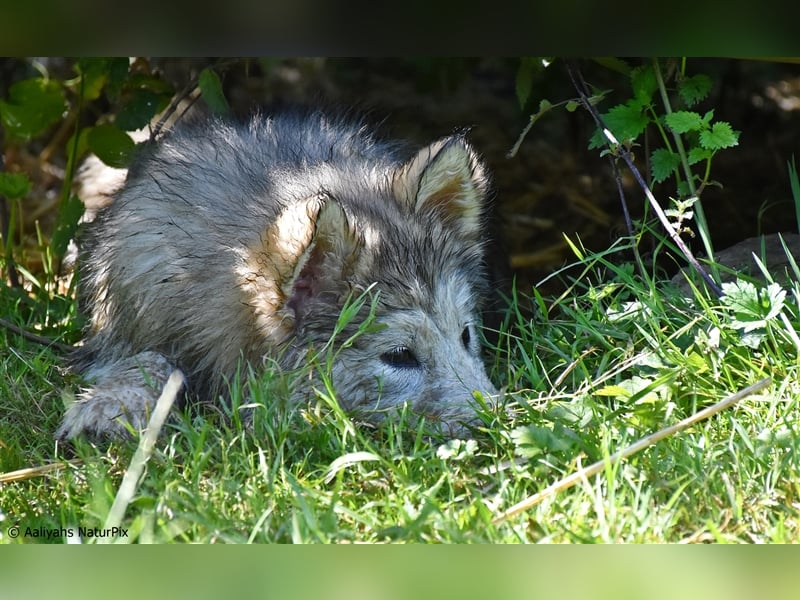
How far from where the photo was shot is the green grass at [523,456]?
2.68m

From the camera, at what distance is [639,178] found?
3928mm

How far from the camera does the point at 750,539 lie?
2.64 metres

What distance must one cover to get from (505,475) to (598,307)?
3.88 ft

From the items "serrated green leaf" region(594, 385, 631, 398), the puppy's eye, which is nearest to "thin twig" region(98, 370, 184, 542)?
the puppy's eye

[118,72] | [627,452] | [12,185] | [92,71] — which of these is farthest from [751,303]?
[12,185]

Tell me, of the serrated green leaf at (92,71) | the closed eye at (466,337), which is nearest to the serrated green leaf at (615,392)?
the closed eye at (466,337)

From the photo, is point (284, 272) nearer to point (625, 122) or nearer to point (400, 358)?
point (400, 358)

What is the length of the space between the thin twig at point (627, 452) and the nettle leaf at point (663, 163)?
1.01 meters

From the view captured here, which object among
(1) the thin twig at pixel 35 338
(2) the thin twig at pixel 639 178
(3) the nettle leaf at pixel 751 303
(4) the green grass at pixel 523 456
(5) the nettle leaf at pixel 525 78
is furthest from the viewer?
(5) the nettle leaf at pixel 525 78

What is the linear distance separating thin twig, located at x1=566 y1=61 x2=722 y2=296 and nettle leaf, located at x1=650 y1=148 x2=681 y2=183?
7 centimetres

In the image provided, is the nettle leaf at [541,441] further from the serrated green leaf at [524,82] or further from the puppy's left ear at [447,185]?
the serrated green leaf at [524,82]

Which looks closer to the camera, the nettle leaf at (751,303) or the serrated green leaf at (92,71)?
the nettle leaf at (751,303)
